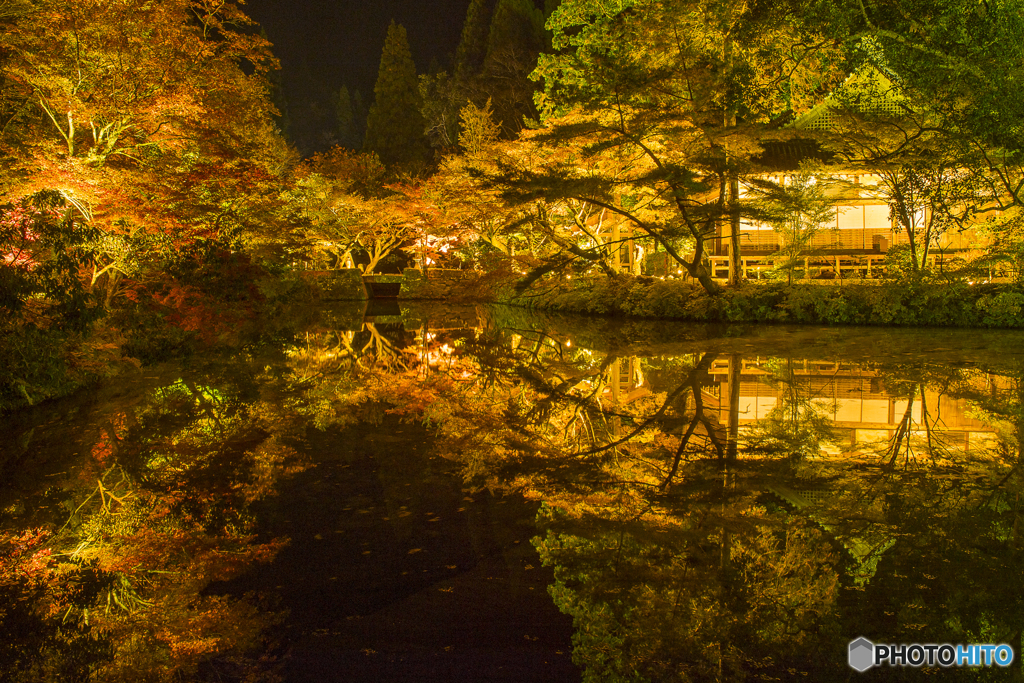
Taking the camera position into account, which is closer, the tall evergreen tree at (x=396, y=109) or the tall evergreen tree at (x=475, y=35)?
the tall evergreen tree at (x=396, y=109)

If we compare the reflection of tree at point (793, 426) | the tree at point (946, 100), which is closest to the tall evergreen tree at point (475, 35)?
the tree at point (946, 100)

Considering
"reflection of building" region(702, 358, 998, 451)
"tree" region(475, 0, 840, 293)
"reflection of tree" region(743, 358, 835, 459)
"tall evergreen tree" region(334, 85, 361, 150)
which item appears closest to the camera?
"reflection of tree" region(743, 358, 835, 459)

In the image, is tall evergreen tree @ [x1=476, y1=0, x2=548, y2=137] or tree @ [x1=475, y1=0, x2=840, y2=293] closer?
tree @ [x1=475, y1=0, x2=840, y2=293]

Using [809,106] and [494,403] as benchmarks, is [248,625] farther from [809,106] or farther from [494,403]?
[809,106]

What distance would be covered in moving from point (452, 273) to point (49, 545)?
3107 cm

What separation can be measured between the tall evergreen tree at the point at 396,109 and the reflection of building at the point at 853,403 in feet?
119

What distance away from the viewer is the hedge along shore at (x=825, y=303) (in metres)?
14.3

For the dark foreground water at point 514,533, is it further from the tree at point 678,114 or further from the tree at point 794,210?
the tree at point 678,114

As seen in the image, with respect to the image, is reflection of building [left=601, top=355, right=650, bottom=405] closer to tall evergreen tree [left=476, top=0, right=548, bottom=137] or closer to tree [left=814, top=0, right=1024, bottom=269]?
tree [left=814, top=0, right=1024, bottom=269]

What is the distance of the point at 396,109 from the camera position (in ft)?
139

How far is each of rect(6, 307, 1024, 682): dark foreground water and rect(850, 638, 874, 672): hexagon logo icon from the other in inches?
1.5

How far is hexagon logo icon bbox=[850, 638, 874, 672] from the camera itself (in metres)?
2.45

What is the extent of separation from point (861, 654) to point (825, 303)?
1462cm

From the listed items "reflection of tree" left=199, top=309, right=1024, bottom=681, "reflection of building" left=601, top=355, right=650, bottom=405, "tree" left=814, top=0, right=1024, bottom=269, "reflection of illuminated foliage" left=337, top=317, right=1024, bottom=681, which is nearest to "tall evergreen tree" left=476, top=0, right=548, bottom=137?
"tree" left=814, top=0, right=1024, bottom=269
